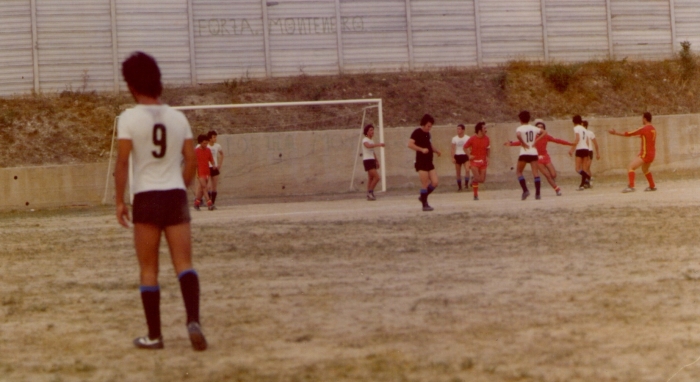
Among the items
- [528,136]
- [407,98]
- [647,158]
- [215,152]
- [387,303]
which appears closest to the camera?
[387,303]

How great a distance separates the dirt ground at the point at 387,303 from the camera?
5758 millimetres

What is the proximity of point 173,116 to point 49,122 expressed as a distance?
24.6 metres

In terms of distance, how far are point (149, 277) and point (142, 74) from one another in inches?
48.7

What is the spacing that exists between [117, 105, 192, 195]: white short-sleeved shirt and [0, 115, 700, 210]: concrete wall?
20.9 m

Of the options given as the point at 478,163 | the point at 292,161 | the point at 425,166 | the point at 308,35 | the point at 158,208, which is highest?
the point at 308,35

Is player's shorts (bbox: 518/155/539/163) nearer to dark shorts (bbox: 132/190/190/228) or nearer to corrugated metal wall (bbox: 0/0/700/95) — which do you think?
corrugated metal wall (bbox: 0/0/700/95)

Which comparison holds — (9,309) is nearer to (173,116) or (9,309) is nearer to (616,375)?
(173,116)

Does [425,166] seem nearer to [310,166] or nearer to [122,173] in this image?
[310,166]

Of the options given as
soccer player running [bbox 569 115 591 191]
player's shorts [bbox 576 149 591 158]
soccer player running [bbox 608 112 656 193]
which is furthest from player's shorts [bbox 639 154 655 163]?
player's shorts [bbox 576 149 591 158]

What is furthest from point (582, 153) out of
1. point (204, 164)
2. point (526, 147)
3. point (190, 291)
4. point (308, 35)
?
point (190, 291)

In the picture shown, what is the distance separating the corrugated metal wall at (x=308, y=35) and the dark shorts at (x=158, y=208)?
24.5m

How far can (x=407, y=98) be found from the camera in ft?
106

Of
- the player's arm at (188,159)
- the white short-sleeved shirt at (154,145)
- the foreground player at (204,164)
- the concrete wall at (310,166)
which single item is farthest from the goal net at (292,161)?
the white short-sleeved shirt at (154,145)

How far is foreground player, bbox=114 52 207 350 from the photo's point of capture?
6.45 m
